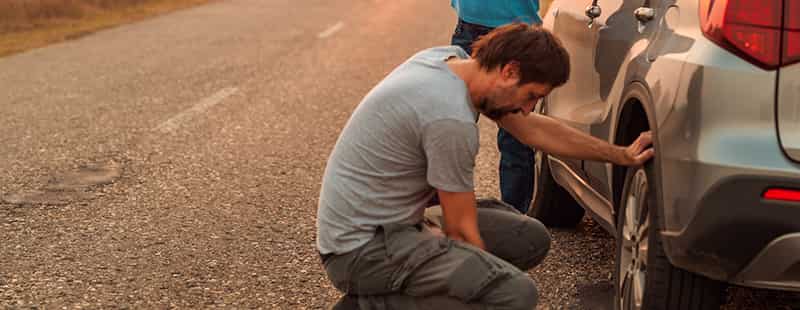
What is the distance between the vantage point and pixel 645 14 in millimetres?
3861

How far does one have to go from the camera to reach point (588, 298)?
15.4 ft

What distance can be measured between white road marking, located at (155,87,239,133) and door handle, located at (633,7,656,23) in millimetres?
5288

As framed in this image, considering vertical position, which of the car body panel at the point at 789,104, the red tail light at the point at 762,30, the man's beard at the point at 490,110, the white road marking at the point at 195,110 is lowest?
the white road marking at the point at 195,110

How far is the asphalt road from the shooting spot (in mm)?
4891

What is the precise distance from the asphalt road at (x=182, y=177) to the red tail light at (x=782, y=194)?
1.60m

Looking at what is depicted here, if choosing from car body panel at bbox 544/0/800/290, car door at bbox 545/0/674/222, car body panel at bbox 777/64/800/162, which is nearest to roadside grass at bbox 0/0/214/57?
car door at bbox 545/0/674/222

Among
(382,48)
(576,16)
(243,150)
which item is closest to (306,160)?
(243,150)

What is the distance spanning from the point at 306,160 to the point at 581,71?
311cm

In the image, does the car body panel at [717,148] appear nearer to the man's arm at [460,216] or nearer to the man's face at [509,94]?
the man's face at [509,94]

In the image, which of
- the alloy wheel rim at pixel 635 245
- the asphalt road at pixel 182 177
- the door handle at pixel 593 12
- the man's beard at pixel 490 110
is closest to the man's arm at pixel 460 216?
the man's beard at pixel 490 110

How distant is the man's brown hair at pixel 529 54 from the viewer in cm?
345

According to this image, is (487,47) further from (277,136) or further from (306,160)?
(277,136)

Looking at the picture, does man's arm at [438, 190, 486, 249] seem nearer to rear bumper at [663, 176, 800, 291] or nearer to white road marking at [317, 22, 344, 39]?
rear bumper at [663, 176, 800, 291]

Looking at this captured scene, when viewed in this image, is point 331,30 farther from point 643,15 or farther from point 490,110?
point 490,110
